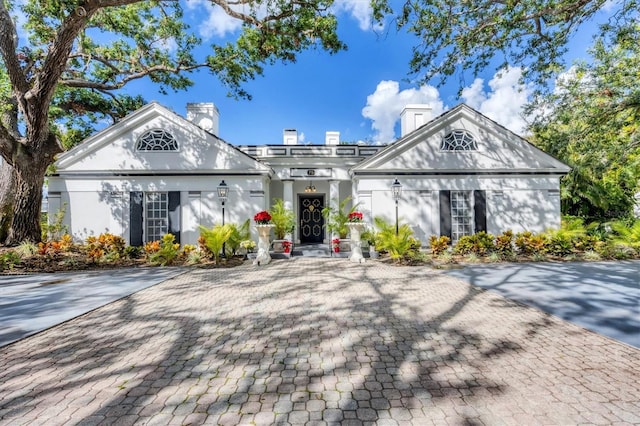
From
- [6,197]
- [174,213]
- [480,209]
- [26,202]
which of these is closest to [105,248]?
[174,213]

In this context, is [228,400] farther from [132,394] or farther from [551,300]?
[551,300]

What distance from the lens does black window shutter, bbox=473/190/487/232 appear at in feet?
39.2

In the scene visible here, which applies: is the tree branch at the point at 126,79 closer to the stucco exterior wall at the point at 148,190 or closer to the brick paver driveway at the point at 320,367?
the stucco exterior wall at the point at 148,190


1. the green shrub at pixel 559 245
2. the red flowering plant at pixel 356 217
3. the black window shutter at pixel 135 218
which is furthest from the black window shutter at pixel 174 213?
the green shrub at pixel 559 245

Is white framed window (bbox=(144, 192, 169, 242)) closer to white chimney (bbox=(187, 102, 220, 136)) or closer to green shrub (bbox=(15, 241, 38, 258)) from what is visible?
green shrub (bbox=(15, 241, 38, 258))

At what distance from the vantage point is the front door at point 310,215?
14242mm

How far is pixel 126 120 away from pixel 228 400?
12805 mm

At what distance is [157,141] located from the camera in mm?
11867

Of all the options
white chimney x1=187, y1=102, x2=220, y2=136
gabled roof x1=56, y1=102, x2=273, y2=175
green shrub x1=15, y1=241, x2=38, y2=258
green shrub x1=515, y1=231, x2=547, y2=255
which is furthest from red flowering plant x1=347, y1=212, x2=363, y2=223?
green shrub x1=15, y1=241, x2=38, y2=258

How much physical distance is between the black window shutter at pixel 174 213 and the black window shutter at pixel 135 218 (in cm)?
123

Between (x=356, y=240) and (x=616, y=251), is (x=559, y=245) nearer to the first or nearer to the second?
(x=616, y=251)

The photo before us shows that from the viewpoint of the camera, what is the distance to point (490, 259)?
31.8 feet

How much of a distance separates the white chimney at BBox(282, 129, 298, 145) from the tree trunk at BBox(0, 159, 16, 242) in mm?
11022

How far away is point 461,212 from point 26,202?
16981 millimetres
